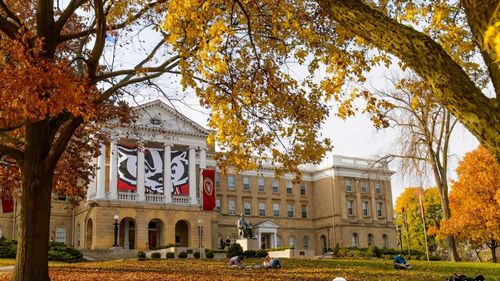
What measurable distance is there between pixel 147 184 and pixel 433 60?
2110 inches

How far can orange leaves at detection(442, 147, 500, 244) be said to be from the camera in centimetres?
3675

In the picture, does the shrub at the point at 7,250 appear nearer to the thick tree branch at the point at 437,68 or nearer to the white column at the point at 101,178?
the white column at the point at 101,178

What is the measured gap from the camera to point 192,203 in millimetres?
60625

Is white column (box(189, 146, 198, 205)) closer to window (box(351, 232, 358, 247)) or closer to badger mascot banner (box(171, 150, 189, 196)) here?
badger mascot banner (box(171, 150, 189, 196))

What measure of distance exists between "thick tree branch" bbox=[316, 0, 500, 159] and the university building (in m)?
35.5

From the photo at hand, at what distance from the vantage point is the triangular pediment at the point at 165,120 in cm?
5759

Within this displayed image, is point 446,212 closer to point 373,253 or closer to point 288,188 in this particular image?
point 373,253

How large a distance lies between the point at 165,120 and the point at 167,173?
5748 millimetres

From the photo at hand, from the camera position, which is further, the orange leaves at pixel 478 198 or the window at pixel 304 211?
the window at pixel 304 211

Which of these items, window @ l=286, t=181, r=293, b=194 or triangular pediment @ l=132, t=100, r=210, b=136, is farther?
window @ l=286, t=181, r=293, b=194

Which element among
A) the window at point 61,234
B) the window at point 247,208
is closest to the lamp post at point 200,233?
the window at point 61,234

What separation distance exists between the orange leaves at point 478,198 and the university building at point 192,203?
5.69 meters

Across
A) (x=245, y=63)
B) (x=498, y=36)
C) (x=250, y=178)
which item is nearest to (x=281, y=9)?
(x=245, y=63)

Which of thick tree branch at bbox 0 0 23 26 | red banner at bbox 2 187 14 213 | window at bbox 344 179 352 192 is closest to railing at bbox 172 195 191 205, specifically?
window at bbox 344 179 352 192
